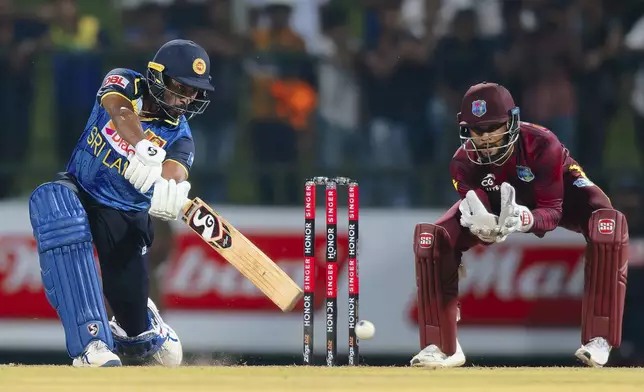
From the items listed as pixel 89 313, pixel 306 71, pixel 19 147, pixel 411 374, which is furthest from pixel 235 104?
pixel 411 374

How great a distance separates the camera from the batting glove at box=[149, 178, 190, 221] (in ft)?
22.2

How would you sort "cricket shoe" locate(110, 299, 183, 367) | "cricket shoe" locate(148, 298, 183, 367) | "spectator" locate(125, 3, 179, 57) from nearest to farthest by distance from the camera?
"cricket shoe" locate(110, 299, 183, 367), "cricket shoe" locate(148, 298, 183, 367), "spectator" locate(125, 3, 179, 57)

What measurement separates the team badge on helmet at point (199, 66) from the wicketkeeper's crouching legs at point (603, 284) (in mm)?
2036

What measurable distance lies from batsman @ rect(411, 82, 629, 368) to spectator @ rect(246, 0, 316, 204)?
2.32 m

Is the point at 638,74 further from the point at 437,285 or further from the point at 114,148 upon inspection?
the point at 114,148

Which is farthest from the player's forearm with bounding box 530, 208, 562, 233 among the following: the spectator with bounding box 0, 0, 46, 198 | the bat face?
the spectator with bounding box 0, 0, 46, 198

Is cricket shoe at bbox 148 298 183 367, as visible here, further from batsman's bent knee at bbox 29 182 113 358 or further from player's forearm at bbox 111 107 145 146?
player's forearm at bbox 111 107 145 146

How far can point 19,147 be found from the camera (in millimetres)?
9453

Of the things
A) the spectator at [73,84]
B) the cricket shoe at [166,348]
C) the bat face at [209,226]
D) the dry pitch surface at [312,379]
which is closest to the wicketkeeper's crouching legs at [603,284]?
the dry pitch surface at [312,379]

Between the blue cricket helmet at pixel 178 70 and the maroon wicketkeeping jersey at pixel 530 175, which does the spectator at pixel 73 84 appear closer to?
the blue cricket helmet at pixel 178 70

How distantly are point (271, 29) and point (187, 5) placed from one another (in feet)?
2.13

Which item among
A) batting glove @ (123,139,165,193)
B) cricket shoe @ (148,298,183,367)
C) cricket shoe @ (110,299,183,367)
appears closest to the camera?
batting glove @ (123,139,165,193)

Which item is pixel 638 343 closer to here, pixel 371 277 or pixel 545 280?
pixel 545 280

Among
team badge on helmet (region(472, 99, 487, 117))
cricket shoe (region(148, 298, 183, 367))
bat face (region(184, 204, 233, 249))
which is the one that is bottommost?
cricket shoe (region(148, 298, 183, 367))
